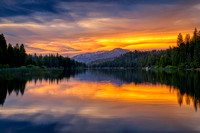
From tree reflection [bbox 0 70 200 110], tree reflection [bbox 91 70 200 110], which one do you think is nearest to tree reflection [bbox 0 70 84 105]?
tree reflection [bbox 0 70 200 110]

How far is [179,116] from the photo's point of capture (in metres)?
12.3

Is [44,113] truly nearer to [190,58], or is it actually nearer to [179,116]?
[179,116]

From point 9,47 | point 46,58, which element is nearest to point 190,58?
point 9,47

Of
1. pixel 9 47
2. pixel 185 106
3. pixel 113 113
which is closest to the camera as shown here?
pixel 113 113

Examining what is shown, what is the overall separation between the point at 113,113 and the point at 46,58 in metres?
185

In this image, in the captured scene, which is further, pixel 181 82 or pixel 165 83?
pixel 181 82

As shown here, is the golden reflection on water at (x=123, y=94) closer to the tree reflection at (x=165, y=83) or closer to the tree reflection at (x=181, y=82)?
the tree reflection at (x=181, y=82)

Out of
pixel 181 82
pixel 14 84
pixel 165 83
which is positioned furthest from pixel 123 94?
pixel 14 84

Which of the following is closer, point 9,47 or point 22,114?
point 22,114

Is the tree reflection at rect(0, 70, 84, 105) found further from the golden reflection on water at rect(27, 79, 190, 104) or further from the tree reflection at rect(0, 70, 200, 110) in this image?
the golden reflection on water at rect(27, 79, 190, 104)

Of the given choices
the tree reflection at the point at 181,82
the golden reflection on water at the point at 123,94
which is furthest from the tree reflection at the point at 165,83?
the golden reflection on water at the point at 123,94

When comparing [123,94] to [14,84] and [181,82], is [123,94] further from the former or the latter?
[14,84]

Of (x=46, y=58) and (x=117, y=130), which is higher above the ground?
(x=46, y=58)

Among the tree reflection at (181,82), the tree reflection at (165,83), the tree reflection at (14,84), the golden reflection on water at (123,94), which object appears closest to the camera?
the tree reflection at (181,82)
